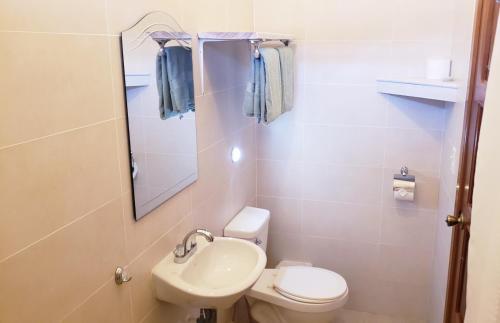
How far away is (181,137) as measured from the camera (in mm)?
1932

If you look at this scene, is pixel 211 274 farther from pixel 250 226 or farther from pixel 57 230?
pixel 57 230

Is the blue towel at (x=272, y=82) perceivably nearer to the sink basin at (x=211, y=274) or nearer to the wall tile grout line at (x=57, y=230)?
the sink basin at (x=211, y=274)

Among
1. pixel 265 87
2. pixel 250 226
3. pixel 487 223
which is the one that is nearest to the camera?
pixel 487 223

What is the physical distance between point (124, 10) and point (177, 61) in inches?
15.8

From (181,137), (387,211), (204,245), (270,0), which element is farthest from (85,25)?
(387,211)

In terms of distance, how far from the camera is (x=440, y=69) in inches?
91.6

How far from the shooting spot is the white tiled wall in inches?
98.6

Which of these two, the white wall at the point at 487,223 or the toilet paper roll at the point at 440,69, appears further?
the toilet paper roll at the point at 440,69

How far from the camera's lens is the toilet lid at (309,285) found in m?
2.35

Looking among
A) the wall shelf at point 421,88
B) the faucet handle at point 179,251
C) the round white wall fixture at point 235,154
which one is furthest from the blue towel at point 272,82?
the faucet handle at point 179,251

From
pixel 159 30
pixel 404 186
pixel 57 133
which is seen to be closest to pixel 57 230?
pixel 57 133

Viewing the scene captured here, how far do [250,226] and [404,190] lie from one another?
0.93 metres

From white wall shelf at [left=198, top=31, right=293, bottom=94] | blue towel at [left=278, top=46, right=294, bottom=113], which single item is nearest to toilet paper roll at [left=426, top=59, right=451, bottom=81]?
blue towel at [left=278, top=46, right=294, bottom=113]

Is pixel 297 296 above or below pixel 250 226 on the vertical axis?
below
